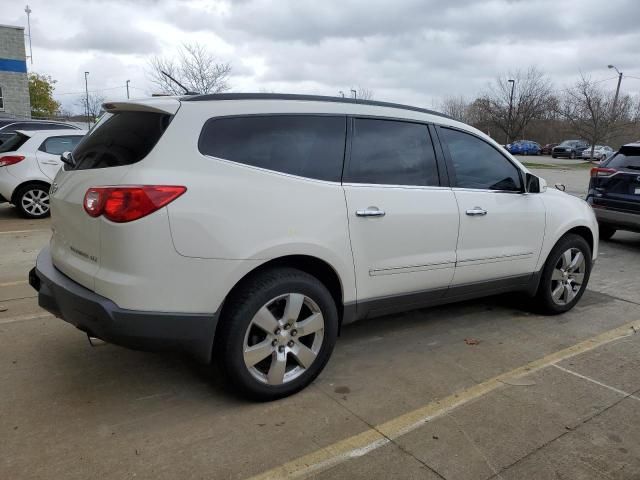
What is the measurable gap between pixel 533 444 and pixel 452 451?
46 centimetres

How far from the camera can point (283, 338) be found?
124 inches

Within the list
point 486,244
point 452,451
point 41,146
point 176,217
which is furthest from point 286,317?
point 41,146

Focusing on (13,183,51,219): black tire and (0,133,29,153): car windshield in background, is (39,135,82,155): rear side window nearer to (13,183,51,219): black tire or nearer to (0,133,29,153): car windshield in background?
(0,133,29,153): car windshield in background

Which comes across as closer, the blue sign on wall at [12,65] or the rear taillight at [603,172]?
the rear taillight at [603,172]

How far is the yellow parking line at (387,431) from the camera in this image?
8.60 ft

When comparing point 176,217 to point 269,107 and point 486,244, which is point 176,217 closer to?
point 269,107

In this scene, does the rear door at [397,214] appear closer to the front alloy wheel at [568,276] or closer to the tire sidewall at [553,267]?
the tire sidewall at [553,267]

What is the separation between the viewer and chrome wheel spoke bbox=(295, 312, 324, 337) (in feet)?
10.6

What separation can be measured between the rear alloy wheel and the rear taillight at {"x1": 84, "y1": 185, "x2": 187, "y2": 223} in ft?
24.7

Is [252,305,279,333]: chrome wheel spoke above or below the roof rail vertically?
below

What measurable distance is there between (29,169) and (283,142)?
755cm

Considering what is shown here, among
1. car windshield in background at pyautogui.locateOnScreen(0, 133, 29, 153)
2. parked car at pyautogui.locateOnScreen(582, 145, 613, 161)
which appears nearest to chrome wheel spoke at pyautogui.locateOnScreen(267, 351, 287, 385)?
car windshield in background at pyautogui.locateOnScreen(0, 133, 29, 153)

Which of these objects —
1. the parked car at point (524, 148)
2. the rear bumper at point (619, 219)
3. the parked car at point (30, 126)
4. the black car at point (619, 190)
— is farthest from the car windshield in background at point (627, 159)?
the parked car at point (524, 148)

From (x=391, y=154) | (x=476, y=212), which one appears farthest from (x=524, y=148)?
(x=391, y=154)
